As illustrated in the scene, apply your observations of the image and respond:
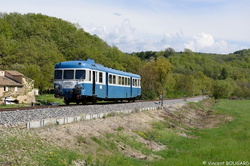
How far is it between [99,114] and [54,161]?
8.03m

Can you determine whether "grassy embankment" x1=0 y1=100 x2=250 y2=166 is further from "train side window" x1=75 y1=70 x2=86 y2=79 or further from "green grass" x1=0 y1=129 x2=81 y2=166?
"train side window" x1=75 y1=70 x2=86 y2=79

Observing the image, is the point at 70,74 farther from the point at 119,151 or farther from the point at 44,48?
the point at 44,48

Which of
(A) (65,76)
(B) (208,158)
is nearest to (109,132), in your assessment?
(B) (208,158)

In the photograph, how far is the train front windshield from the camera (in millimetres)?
20562

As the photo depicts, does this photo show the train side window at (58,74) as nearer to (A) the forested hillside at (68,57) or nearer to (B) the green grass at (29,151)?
(B) the green grass at (29,151)

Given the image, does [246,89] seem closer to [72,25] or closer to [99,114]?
[72,25]

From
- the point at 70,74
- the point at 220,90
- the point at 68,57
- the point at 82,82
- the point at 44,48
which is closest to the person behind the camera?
the point at 82,82

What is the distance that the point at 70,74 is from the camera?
20797mm

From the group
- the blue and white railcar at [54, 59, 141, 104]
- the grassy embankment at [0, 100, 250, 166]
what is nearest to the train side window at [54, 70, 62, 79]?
the blue and white railcar at [54, 59, 141, 104]

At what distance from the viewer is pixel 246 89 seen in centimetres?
10775

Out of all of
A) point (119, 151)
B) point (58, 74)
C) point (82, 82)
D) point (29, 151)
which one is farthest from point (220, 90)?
point (29, 151)

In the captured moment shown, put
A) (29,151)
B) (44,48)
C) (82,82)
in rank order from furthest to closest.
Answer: (44,48), (82,82), (29,151)

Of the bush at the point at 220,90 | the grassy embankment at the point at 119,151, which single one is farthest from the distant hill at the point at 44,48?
the grassy embankment at the point at 119,151

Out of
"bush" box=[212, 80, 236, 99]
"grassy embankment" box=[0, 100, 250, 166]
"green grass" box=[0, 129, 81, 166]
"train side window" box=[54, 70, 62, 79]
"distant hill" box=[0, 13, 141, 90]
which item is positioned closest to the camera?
"green grass" box=[0, 129, 81, 166]
